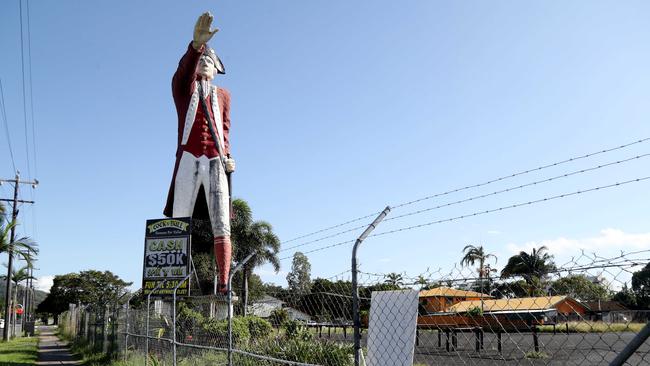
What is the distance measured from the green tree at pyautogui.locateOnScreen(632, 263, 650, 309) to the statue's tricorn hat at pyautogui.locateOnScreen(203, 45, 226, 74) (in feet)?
36.2

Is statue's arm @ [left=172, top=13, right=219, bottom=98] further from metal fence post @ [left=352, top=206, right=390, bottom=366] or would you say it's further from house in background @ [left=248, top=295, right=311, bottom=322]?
metal fence post @ [left=352, top=206, right=390, bottom=366]

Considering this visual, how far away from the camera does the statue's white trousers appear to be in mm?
12086

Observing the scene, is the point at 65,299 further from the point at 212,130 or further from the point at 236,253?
the point at 212,130

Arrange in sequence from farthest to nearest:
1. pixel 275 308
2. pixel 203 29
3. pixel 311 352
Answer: pixel 203 29 < pixel 311 352 < pixel 275 308

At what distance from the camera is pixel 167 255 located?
12.6m

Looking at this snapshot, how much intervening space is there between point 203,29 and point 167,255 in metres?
4.96

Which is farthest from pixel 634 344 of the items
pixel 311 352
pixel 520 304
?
pixel 311 352

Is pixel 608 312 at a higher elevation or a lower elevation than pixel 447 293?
lower

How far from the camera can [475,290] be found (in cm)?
378

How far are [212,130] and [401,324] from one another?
30.1ft

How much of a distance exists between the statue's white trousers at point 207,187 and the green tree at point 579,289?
9376 millimetres

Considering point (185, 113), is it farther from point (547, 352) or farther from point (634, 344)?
point (634, 344)

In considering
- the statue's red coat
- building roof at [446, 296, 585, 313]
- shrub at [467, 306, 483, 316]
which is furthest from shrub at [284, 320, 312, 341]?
shrub at [467, 306, 483, 316]

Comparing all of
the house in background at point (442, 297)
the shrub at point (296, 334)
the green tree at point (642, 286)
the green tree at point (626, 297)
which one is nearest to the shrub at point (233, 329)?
the shrub at point (296, 334)
